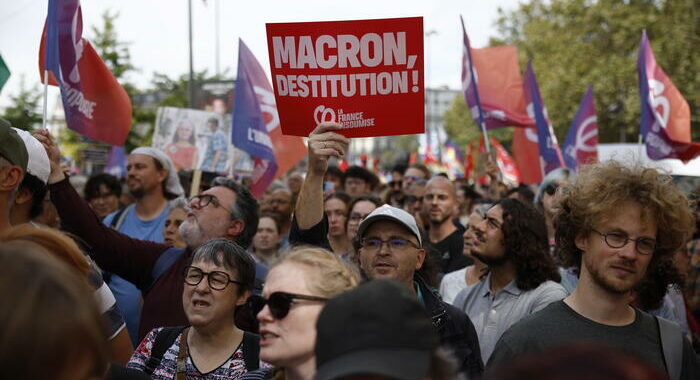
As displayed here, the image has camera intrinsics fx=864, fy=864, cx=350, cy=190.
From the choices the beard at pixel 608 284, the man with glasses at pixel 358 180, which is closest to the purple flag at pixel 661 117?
the man with glasses at pixel 358 180

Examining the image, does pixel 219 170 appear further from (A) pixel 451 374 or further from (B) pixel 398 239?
(A) pixel 451 374

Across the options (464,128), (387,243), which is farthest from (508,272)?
(464,128)

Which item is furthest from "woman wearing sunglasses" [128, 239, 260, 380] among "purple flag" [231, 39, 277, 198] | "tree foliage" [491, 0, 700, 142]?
"tree foliage" [491, 0, 700, 142]

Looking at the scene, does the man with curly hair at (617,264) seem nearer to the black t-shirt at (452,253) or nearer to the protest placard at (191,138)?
the black t-shirt at (452,253)

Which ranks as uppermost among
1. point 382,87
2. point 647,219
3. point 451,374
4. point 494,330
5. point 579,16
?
point 579,16

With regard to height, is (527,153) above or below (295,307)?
above

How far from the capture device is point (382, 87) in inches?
171

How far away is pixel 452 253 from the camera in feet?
23.2

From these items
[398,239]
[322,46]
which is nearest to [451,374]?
[398,239]

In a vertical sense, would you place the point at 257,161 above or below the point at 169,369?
above

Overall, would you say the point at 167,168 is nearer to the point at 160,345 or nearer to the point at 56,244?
the point at 160,345

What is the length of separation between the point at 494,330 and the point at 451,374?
2950 mm

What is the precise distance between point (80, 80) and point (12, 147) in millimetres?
2842

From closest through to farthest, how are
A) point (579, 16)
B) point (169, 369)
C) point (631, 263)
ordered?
1. point (631, 263)
2. point (169, 369)
3. point (579, 16)
